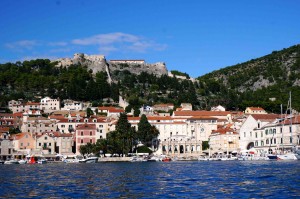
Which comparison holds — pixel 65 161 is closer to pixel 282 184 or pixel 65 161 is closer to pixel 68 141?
pixel 68 141

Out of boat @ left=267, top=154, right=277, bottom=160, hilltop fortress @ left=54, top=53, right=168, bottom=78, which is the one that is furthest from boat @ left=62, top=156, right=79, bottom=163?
hilltop fortress @ left=54, top=53, right=168, bottom=78

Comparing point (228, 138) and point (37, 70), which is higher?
point (37, 70)

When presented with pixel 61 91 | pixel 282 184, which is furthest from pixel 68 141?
pixel 282 184

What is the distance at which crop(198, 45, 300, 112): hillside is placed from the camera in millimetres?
127625

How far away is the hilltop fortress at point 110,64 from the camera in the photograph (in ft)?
510

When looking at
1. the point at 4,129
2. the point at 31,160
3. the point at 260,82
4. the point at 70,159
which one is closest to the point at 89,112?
the point at 4,129

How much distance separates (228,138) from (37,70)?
3143 inches

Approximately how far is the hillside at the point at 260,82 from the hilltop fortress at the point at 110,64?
14481 millimetres

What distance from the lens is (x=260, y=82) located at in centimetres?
15975

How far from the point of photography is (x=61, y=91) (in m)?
130

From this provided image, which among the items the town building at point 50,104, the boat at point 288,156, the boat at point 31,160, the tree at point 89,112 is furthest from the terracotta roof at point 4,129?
the boat at point 288,156

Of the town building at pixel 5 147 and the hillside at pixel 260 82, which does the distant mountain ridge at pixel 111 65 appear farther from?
the town building at pixel 5 147

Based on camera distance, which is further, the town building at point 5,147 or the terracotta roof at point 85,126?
the terracotta roof at point 85,126

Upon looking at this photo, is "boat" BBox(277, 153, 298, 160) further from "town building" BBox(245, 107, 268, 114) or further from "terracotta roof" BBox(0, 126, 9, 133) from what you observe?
"terracotta roof" BBox(0, 126, 9, 133)
